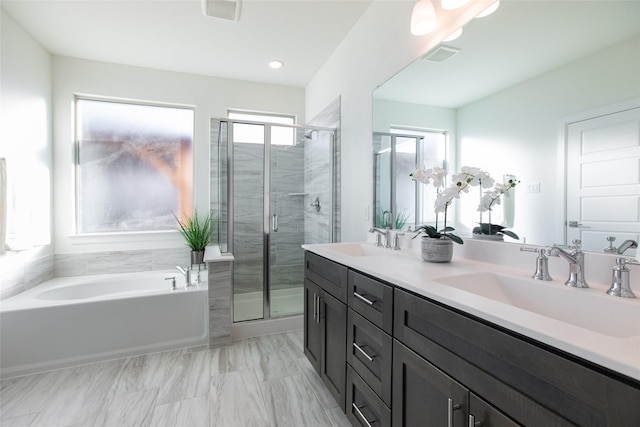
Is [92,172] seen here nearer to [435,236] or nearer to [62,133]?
[62,133]

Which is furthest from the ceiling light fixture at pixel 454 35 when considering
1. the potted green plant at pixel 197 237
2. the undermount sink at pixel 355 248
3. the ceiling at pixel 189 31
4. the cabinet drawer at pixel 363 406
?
the potted green plant at pixel 197 237

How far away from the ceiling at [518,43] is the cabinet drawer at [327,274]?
1.06 meters

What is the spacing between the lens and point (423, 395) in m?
0.91

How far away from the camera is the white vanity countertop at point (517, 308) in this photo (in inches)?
19.7

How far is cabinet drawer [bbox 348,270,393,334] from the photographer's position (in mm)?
1091

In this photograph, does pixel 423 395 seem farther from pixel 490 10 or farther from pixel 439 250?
pixel 490 10

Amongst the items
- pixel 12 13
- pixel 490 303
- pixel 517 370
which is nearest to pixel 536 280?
pixel 490 303

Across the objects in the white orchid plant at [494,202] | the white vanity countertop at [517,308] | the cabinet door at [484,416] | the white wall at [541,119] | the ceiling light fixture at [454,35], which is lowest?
the cabinet door at [484,416]

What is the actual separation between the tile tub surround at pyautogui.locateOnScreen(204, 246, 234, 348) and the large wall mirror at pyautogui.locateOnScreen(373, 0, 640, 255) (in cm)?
171

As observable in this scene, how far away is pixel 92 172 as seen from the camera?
3066 millimetres

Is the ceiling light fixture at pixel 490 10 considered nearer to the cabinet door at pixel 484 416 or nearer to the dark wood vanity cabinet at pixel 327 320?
the dark wood vanity cabinet at pixel 327 320

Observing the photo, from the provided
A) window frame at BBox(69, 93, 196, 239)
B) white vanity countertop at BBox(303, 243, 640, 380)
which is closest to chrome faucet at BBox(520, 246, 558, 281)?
white vanity countertop at BBox(303, 243, 640, 380)

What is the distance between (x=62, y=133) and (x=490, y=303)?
3.84m

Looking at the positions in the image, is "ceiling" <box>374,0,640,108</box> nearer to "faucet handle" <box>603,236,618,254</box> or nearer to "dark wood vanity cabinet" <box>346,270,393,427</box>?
"faucet handle" <box>603,236,618,254</box>
